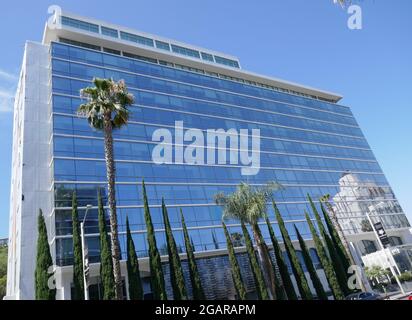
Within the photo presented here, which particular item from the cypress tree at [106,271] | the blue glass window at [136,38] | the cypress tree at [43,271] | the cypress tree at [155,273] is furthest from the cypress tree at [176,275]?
the blue glass window at [136,38]

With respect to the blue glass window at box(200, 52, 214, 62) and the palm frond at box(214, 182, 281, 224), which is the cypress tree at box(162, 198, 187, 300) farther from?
the blue glass window at box(200, 52, 214, 62)

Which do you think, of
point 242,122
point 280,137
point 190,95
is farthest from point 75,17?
point 280,137

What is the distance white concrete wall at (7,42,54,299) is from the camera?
27.9 meters

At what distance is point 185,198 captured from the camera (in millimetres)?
38344

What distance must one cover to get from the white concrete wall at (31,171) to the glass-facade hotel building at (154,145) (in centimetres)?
10

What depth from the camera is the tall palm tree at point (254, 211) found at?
30156mm

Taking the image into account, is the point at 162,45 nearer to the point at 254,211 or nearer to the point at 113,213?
the point at 254,211

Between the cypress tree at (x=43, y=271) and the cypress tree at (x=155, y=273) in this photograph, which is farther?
the cypress tree at (x=155, y=273)

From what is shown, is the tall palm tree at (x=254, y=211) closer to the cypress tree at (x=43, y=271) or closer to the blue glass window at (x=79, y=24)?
the cypress tree at (x=43, y=271)

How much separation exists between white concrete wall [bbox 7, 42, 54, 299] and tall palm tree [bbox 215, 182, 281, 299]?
16808mm

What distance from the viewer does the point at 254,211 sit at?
100 feet

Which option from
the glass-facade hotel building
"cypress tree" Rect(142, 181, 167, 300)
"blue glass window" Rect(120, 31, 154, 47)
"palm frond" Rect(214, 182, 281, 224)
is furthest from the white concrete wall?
"palm frond" Rect(214, 182, 281, 224)
